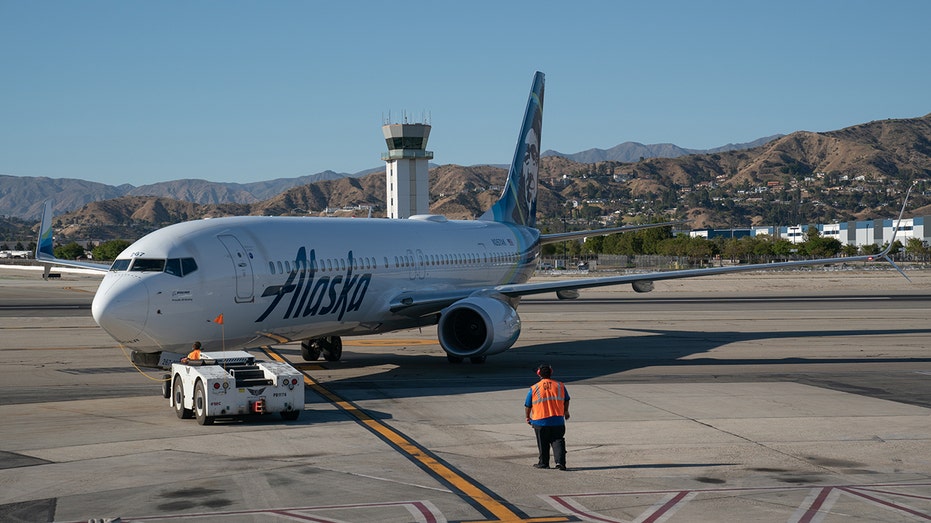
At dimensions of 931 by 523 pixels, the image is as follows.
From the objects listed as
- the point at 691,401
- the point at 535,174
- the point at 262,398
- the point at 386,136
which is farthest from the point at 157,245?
the point at 386,136

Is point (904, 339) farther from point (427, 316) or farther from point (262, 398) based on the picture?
point (262, 398)

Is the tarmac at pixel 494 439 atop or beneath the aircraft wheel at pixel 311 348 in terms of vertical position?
beneath

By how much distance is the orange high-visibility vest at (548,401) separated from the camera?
16.2m

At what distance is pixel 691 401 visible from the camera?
23344mm

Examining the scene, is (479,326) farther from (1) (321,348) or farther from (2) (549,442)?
(2) (549,442)

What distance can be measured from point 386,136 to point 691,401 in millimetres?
104335

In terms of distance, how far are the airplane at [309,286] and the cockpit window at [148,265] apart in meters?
0.02

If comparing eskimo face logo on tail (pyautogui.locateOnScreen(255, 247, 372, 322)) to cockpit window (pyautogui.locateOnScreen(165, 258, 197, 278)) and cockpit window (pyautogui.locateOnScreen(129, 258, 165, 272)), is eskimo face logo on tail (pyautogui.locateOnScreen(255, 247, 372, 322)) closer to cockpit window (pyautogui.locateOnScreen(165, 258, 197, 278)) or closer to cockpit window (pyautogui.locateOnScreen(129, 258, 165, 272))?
cockpit window (pyautogui.locateOnScreen(165, 258, 197, 278))

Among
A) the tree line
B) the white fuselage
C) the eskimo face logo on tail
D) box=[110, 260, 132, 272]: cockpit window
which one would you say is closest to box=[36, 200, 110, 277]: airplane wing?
the white fuselage

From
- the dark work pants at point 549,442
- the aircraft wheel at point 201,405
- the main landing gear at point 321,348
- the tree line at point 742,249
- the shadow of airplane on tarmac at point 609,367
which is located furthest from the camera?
the tree line at point 742,249

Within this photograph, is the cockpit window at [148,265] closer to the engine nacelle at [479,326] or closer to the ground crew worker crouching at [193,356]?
the ground crew worker crouching at [193,356]

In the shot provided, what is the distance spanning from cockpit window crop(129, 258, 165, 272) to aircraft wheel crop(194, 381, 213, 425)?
13.3 ft

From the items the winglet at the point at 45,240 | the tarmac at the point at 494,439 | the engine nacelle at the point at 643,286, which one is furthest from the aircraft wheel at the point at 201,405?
the winglet at the point at 45,240

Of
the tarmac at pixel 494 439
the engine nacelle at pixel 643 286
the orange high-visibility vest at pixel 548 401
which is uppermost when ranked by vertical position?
the engine nacelle at pixel 643 286
